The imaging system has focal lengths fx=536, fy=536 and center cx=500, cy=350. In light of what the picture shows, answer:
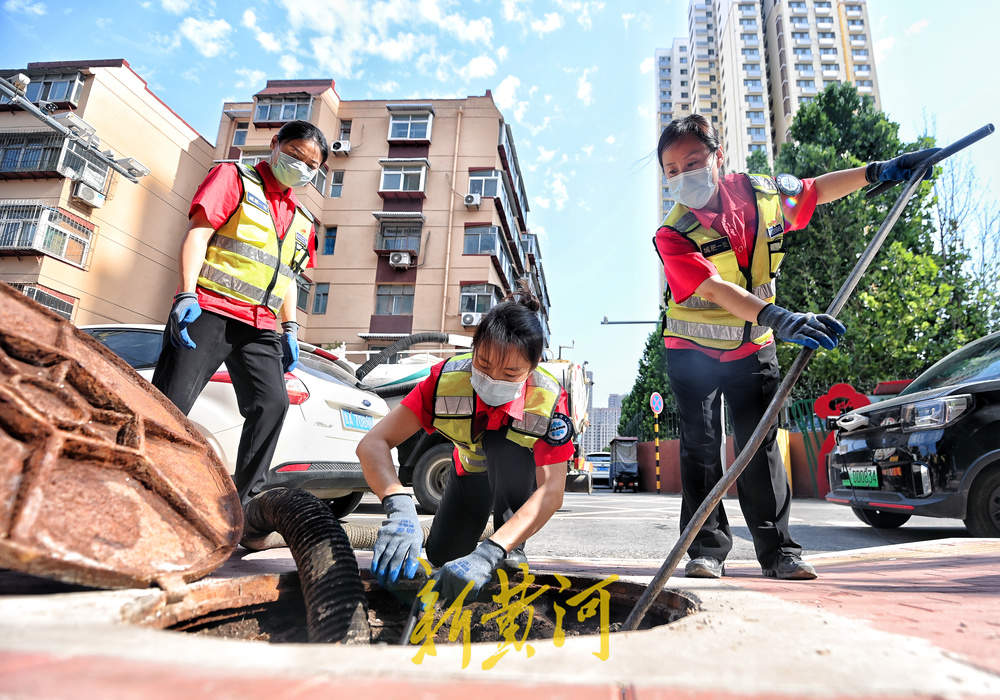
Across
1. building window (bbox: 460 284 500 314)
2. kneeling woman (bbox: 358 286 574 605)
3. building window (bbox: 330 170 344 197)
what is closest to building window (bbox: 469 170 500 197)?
building window (bbox: 460 284 500 314)

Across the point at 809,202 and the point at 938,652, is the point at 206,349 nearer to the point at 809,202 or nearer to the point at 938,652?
the point at 938,652

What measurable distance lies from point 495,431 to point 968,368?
12.0ft

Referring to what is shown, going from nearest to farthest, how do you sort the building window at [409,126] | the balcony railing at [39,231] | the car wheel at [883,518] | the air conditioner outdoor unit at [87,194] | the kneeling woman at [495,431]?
the kneeling woman at [495,431] → the car wheel at [883,518] → the balcony railing at [39,231] → the air conditioner outdoor unit at [87,194] → the building window at [409,126]

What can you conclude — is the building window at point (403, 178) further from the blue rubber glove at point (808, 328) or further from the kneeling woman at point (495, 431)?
the blue rubber glove at point (808, 328)

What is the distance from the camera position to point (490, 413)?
81.4 inches

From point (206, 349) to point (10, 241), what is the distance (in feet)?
65.5

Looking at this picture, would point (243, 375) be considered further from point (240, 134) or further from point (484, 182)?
point (240, 134)

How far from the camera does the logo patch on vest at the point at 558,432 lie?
194 cm

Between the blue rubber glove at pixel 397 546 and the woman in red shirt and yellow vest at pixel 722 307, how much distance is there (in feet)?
3.89

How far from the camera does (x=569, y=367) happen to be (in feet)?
27.5

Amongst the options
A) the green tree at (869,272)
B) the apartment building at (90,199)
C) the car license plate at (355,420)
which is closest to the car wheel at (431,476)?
the car license plate at (355,420)

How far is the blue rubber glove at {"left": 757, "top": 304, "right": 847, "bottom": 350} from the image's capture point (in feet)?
5.36

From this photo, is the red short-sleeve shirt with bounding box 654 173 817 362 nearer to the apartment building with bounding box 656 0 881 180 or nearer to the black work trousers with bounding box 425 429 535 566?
the black work trousers with bounding box 425 429 535 566

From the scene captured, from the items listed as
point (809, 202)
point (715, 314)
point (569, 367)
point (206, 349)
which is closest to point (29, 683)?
point (206, 349)
